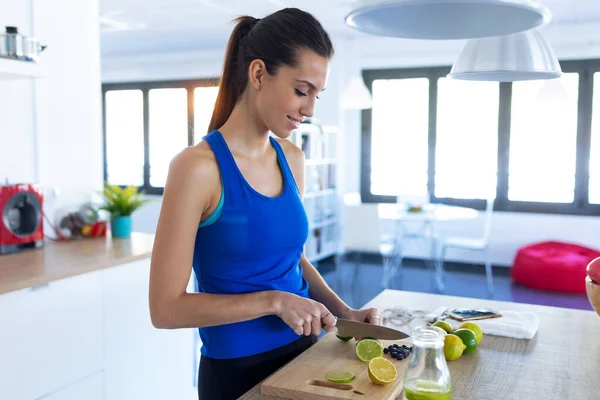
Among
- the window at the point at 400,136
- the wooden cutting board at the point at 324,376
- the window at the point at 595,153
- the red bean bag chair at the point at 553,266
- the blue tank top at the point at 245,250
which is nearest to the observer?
the wooden cutting board at the point at 324,376

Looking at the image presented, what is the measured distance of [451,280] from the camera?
235 inches

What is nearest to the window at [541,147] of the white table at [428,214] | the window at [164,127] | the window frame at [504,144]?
the window frame at [504,144]

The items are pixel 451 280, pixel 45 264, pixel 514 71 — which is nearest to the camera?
pixel 514 71

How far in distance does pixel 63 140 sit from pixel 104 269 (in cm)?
88

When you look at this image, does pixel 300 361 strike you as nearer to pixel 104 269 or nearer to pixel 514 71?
pixel 514 71

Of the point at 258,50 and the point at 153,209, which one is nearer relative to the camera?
the point at 258,50

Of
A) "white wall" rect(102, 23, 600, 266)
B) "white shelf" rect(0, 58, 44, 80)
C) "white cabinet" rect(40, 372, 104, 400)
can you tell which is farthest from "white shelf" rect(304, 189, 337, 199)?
"white cabinet" rect(40, 372, 104, 400)

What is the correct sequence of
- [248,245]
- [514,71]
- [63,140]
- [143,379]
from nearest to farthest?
[248,245], [514,71], [143,379], [63,140]

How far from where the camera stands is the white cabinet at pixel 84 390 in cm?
221

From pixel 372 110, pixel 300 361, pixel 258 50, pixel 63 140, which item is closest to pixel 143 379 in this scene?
pixel 63 140

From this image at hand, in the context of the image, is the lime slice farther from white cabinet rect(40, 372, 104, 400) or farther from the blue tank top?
white cabinet rect(40, 372, 104, 400)

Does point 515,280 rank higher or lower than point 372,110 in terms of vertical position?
lower

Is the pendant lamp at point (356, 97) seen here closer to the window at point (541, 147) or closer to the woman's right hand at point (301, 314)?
the window at point (541, 147)

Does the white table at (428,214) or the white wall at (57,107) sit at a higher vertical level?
the white wall at (57,107)
